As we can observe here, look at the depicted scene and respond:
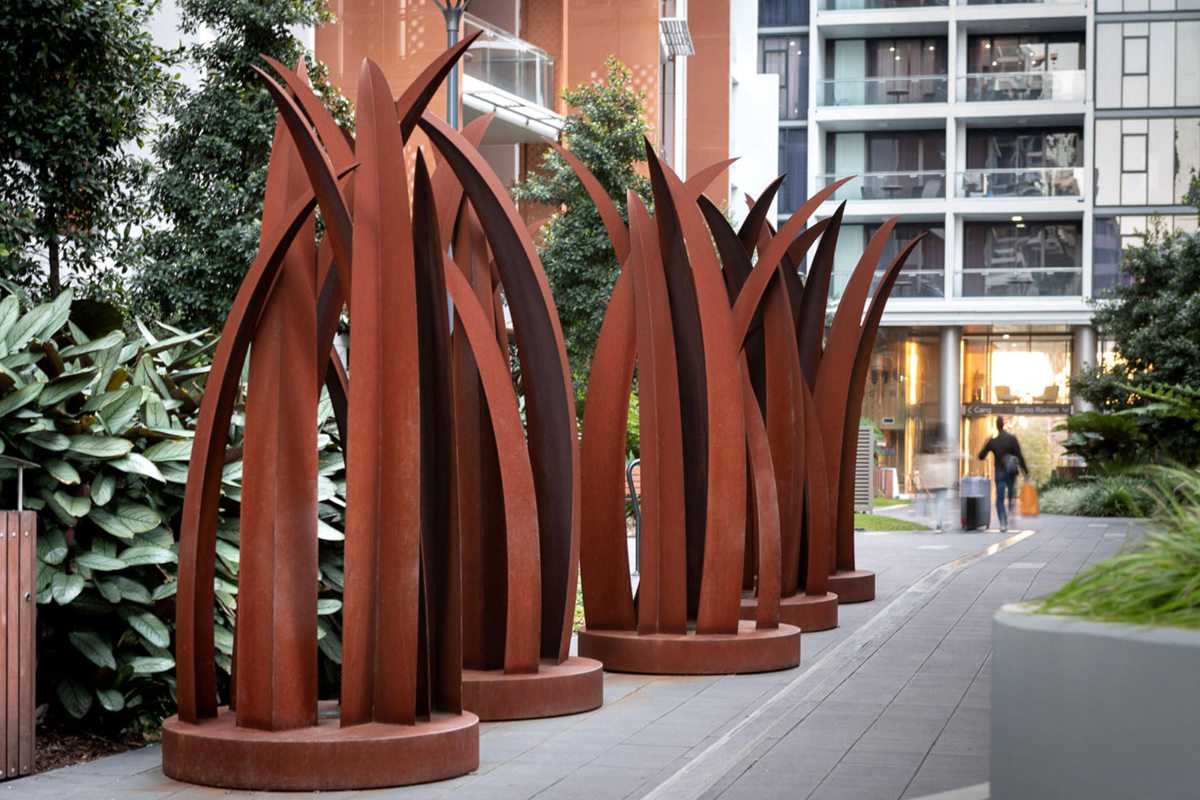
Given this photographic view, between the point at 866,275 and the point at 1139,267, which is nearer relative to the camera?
the point at 866,275

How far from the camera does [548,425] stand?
27.5 ft

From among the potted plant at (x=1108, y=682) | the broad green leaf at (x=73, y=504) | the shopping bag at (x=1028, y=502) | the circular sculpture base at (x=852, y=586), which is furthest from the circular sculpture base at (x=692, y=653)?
the shopping bag at (x=1028, y=502)

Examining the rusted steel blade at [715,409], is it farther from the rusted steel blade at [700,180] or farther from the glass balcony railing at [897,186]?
the glass balcony railing at [897,186]

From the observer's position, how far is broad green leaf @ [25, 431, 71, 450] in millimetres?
7457

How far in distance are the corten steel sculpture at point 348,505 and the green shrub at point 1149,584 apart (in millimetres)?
2829

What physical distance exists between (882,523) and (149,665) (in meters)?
18.8

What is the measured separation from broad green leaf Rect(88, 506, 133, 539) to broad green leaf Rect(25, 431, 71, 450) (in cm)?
34

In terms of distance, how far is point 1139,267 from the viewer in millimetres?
31969

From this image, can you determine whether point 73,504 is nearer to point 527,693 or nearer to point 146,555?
point 146,555

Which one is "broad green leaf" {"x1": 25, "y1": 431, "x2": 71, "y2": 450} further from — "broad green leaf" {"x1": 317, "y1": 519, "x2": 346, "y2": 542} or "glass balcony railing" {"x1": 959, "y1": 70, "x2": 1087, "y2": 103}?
"glass balcony railing" {"x1": 959, "y1": 70, "x2": 1087, "y2": 103}

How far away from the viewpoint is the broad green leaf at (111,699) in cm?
727

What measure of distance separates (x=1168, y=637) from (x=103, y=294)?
36.2 ft

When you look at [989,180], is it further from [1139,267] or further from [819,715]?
[819,715]

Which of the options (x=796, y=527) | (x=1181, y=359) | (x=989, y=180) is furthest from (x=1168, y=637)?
(x=989, y=180)
